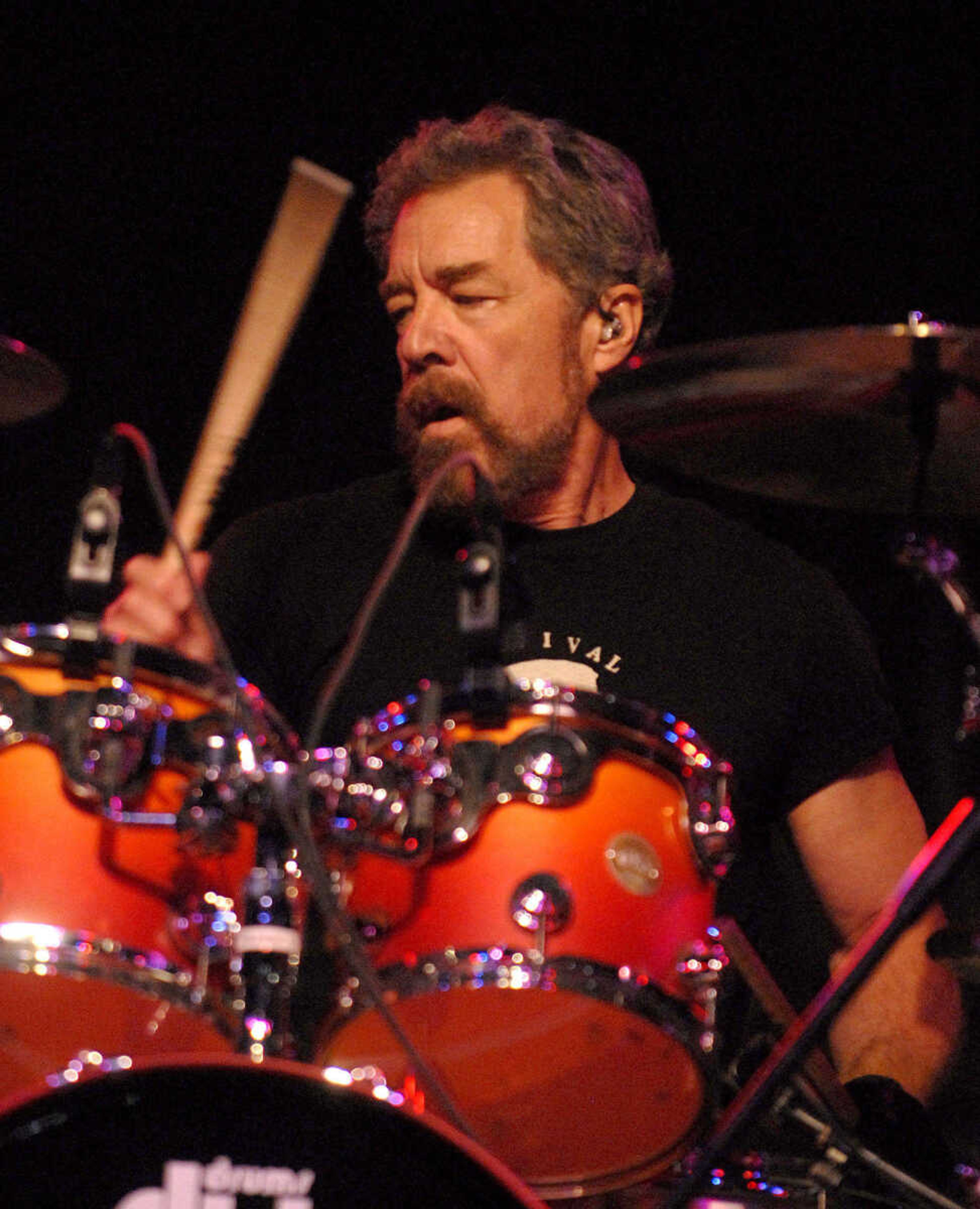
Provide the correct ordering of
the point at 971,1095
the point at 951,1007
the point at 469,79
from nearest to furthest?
the point at 951,1007
the point at 971,1095
the point at 469,79

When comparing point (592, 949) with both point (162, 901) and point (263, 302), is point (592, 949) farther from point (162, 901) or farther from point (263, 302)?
point (263, 302)

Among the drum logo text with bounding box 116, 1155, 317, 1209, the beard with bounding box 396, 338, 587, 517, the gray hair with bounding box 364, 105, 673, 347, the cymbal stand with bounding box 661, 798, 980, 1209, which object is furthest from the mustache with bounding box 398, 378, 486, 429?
the drum logo text with bounding box 116, 1155, 317, 1209

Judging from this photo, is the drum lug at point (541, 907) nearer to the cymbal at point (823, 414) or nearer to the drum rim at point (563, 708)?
the drum rim at point (563, 708)

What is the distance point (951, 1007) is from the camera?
196 centimetres

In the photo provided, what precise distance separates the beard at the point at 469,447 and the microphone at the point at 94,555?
748 mm

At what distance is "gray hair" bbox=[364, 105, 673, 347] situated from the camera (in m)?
2.27

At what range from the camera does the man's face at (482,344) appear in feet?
7.03

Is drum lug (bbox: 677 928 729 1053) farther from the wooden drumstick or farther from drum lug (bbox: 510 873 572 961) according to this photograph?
the wooden drumstick

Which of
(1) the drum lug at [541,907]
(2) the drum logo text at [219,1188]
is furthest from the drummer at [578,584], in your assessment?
(2) the drum logo text at [219,1188]

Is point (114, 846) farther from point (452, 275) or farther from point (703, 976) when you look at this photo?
point (452, 275)

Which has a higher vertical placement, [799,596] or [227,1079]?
[799,596]

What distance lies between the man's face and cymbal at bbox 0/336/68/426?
0.58 meters

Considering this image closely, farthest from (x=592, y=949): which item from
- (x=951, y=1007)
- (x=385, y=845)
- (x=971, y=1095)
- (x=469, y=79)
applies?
(x=469, y=79)

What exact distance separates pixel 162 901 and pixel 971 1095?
128cm
